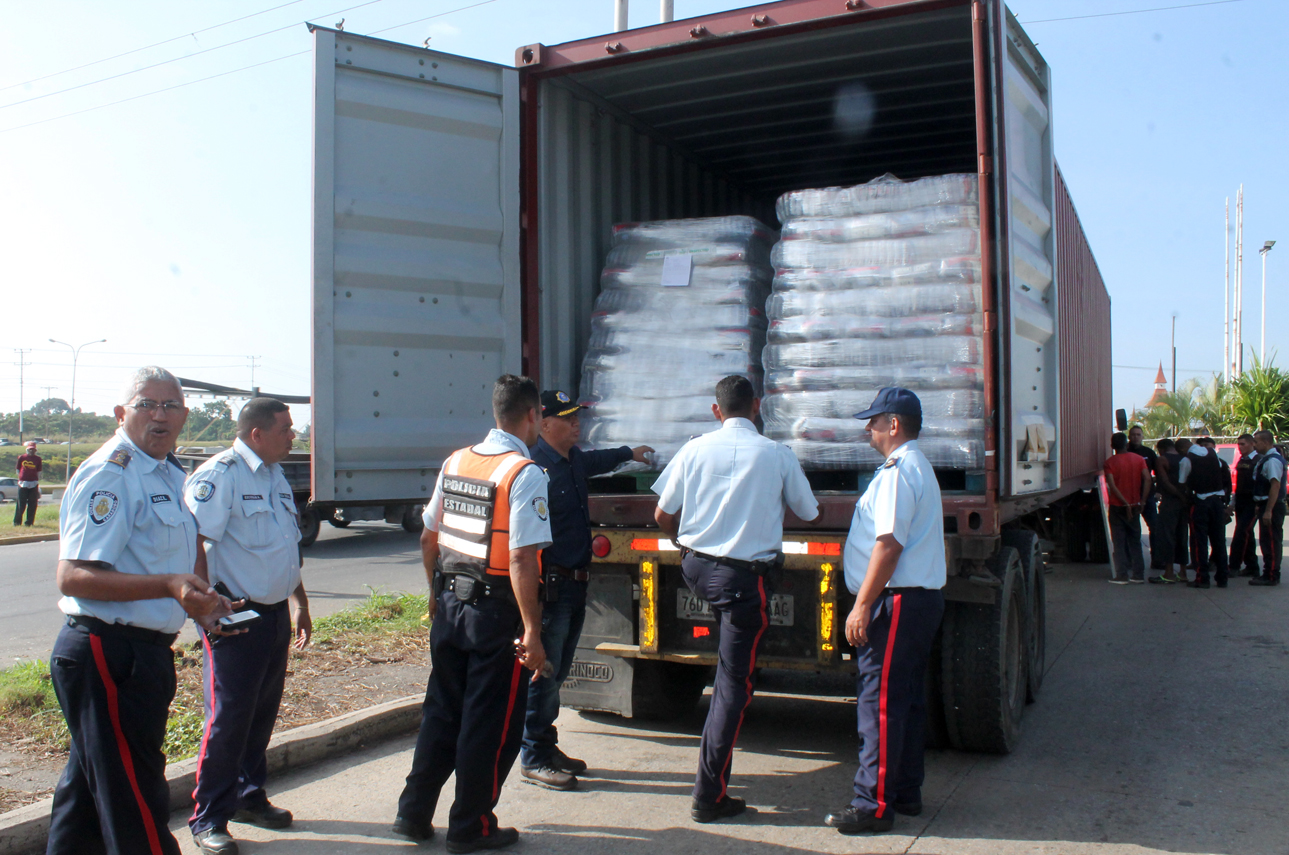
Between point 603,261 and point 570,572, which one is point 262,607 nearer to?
point 570,572

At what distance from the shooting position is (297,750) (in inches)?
176

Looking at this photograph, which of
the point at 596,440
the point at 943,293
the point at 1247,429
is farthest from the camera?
the point at 1247,429

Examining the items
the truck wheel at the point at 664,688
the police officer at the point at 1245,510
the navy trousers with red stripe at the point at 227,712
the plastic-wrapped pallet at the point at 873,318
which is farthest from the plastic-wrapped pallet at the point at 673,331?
the police officer at the point at 1245,510

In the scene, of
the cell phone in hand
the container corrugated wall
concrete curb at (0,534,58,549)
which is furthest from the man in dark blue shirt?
concrete curb at (0,534,58,549)

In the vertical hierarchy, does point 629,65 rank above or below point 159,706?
above

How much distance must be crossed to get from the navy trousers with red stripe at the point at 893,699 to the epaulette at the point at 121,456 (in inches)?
102

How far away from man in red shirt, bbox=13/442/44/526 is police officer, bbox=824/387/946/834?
18.0 meters

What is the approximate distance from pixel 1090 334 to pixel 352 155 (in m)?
A: 6.64

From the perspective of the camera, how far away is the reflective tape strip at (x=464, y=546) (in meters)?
3.52

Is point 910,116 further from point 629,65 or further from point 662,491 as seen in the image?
point 662,491

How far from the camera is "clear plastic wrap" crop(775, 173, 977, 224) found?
4617 mm

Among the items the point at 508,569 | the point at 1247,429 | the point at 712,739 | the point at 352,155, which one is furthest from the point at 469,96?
the point at 1247,429

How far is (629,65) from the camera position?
5320mm

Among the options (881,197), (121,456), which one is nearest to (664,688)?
(881,197)
